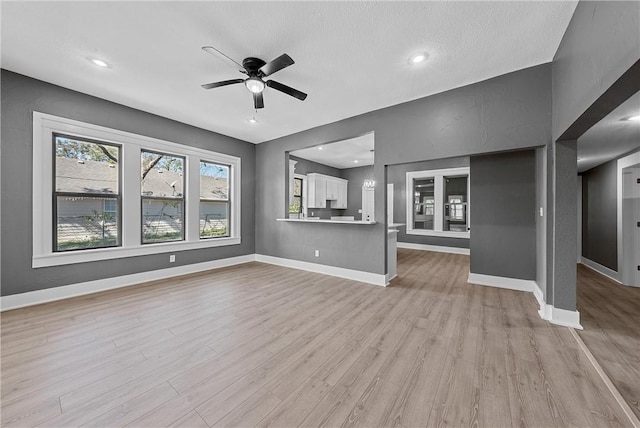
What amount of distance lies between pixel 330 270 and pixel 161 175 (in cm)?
358

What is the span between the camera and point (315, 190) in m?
7.45

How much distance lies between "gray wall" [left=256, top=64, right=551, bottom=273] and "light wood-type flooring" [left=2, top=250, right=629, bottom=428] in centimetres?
140

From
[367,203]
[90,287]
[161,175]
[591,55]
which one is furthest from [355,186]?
[90,287]

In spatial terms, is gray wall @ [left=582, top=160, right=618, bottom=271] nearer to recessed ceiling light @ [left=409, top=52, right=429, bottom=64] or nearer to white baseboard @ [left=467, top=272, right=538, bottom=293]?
white baseboard @ [left=467, top=272, right=538, bottom=293]

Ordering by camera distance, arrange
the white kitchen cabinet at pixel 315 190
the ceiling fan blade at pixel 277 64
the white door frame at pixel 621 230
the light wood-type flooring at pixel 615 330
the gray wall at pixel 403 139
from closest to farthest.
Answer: the light wood-type flooring at pixel 615 330, the ceiling fan blade at pixel 277 64, the gray wall at pixel 403 139, the white door frame at pixel 621 230, the white kitchen cabinet at pixel 315 190

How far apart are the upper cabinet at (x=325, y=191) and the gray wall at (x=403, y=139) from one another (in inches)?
80.4

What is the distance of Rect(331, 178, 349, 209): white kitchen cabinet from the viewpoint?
847cm

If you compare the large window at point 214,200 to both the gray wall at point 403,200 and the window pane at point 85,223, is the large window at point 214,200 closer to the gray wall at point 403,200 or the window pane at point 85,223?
the window pane at point 85,223

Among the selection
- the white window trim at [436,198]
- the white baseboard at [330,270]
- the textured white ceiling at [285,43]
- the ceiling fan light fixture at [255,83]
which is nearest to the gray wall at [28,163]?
the textured white ceiling at [285,43]

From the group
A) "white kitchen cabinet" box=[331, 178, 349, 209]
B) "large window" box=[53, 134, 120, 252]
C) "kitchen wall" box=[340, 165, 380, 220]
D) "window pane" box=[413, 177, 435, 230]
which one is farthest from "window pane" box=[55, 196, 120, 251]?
"window pane" box=[413, 177, 435, 230]

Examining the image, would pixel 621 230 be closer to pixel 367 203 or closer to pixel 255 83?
pixel 367 203

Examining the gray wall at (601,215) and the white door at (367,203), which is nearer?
the gray wall at (601,215)

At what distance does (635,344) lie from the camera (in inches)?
84.6

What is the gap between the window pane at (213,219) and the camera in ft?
16.4
